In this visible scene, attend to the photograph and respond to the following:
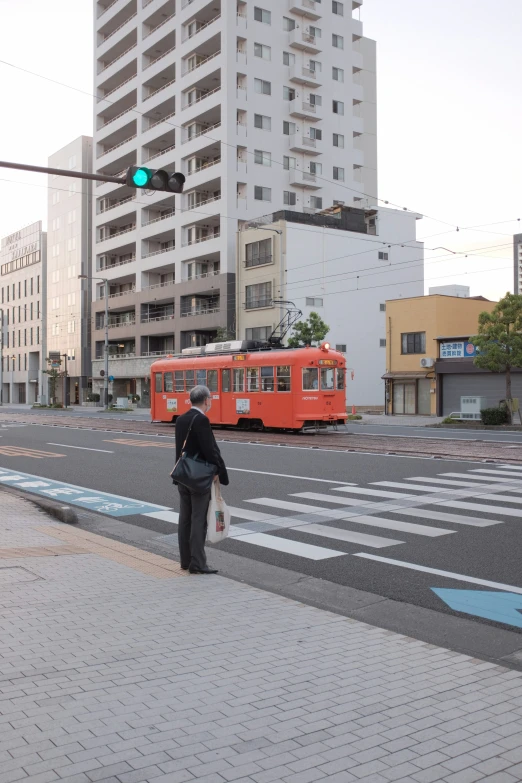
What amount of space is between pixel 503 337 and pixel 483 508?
24.0m

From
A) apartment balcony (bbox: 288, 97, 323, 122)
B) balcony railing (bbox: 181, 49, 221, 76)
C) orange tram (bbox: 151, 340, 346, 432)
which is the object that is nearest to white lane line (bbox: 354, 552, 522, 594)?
orange tram (bbox: 151, 340, 346, 432)

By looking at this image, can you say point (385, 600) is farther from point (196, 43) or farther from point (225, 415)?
point (196, 43)

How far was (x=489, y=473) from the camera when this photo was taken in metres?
14.7

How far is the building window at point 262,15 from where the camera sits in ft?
189

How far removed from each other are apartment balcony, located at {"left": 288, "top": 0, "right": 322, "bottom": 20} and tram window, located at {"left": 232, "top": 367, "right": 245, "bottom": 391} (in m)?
44.4

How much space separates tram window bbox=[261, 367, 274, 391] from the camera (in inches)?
1074

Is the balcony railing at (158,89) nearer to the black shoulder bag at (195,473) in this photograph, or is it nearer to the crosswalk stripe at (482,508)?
the crosswalk stripe at (482,508)

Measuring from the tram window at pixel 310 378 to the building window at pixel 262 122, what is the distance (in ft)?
121

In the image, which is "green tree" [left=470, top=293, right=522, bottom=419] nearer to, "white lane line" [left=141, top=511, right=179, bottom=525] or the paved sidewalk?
"white lane line" [left=141, top=511, right=179, bottom=525]

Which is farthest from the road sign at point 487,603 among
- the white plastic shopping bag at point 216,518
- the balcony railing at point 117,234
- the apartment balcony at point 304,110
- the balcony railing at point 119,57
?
the balcony railing at point 119,57

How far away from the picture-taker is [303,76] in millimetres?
60406

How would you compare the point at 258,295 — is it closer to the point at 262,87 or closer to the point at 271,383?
the point at 262,87

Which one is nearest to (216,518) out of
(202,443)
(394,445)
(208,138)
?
(202,443)

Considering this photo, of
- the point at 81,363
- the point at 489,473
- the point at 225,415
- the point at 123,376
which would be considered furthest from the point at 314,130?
the point at 489,473
